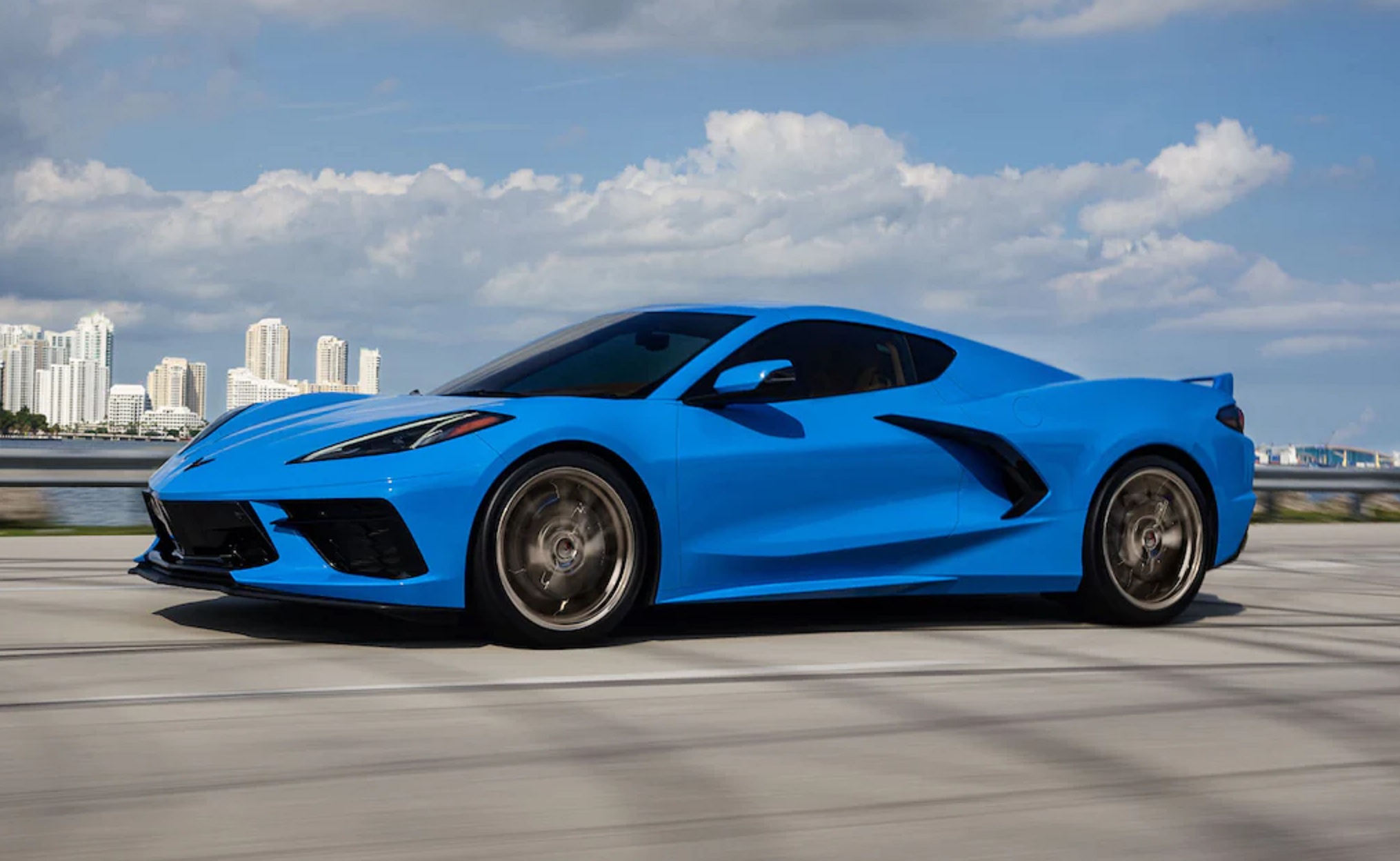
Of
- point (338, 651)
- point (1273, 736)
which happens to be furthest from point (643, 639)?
point (1273, 736)

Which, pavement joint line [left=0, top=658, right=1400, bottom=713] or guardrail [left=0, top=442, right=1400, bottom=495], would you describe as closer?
pavement joint line [left=0, top=658, right=1400, bottom=713]

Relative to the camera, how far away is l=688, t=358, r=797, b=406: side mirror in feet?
18.4

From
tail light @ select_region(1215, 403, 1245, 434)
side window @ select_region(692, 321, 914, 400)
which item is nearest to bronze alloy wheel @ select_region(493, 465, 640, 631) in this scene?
side window @ select_region(692, 321, 914, 400)

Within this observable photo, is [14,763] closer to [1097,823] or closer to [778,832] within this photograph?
[778,832]

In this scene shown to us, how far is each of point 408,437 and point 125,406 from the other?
31.9 ft

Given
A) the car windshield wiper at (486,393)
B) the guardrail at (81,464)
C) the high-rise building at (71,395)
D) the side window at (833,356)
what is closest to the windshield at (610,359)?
the car windshield wiper at (486,393)

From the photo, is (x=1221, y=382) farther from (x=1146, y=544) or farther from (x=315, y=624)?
(x=315, y=624)

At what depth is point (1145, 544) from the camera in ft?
22.0

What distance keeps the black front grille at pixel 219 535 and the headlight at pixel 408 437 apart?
0.25 m

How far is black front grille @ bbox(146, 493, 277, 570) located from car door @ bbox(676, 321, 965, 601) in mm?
1431

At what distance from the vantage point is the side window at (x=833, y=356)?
6.06m

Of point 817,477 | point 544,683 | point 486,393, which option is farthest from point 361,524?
point 817,477

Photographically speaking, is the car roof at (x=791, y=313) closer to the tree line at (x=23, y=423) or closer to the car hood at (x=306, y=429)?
the car hood at (x=306, y=429)

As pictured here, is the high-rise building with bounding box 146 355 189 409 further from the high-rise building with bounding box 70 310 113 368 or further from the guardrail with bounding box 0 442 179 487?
the high-rise building with bounding box 70 310 113 368
